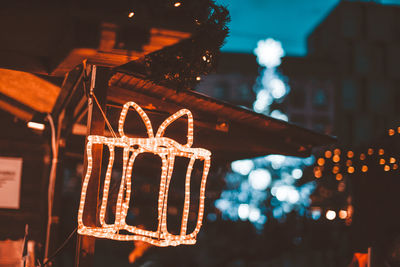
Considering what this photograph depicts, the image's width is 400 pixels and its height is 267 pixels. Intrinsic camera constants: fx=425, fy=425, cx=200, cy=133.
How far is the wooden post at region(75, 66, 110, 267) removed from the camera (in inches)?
132

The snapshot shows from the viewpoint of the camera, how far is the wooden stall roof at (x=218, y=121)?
4062 millimetres

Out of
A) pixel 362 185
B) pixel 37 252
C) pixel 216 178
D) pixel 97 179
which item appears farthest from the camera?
pixel 216 178

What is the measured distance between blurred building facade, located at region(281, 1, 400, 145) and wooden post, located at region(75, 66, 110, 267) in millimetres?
30907

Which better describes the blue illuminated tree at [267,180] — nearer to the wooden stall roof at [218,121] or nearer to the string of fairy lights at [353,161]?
the string of fairy lights at [353,161]

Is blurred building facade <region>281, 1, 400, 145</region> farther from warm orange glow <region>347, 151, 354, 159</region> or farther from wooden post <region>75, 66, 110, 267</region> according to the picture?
wooden post <region>75, 66, 110, 267</region>

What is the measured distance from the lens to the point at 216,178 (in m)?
19.0

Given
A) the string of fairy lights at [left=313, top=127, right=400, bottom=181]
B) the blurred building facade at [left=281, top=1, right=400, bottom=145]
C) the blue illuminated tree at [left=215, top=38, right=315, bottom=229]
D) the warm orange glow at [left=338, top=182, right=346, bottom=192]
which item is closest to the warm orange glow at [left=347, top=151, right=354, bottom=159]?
the string of fairy lights at [left=313, top=127, right=400, bottom=181]

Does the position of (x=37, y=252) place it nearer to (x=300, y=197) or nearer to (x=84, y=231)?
(x=84, y=231)

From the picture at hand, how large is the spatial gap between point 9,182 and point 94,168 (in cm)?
437

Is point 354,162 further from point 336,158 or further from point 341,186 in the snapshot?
point 341,186

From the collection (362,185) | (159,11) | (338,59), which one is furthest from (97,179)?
(338,59)

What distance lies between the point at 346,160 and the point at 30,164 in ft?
17.9

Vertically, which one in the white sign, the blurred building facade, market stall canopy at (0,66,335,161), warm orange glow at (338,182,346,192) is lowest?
the white sign

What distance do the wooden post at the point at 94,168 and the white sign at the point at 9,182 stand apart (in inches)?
169
